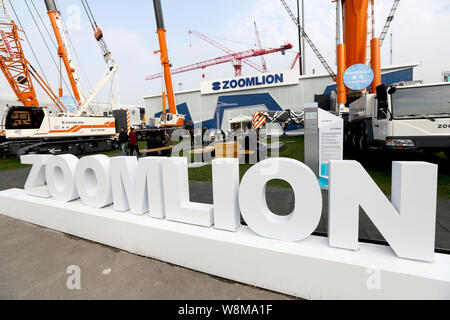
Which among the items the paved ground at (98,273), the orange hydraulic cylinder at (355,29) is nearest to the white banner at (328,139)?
the paved ground at (98,273)

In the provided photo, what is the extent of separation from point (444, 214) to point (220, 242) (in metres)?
3.54

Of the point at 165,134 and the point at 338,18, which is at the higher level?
the point at 338,18

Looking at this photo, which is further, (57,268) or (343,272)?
(57,268)

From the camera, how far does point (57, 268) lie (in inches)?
102

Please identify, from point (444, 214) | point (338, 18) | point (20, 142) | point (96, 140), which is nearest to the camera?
point (444, 214)

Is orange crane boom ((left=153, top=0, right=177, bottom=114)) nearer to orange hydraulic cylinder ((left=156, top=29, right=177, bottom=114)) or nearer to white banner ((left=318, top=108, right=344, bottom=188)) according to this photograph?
orange hydraulic cylinder ((left=156, top=29, right=177, bottom=114))

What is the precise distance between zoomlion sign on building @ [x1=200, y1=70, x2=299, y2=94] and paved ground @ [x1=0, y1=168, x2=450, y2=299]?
22387 millimetres

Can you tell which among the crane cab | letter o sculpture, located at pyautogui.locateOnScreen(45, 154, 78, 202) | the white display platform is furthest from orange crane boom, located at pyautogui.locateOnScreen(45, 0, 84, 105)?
the white display platform

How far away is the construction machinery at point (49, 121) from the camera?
11133 millimetres

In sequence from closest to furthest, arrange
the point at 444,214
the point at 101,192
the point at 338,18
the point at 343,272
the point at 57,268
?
the point at 343,272, the point at 57,268, the point at 101,192, the point at 444,214, the point at 338,18

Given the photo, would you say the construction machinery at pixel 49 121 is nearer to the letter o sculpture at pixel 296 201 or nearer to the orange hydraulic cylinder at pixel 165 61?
the orange hydraulic cylinder at pixel 165 61

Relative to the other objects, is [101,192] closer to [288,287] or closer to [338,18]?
[288,287]
